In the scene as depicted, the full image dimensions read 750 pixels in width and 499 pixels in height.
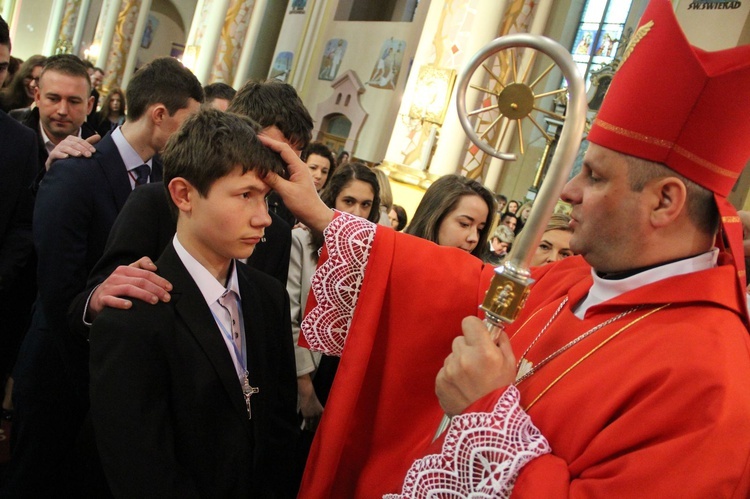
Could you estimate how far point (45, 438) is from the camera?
7.76 feet

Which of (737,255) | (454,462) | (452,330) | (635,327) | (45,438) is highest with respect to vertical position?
(737,255)

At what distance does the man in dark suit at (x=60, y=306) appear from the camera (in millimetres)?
2281

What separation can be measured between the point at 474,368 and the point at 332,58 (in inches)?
672

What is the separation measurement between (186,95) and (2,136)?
2.59 ft

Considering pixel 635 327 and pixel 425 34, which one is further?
pixel 425 34

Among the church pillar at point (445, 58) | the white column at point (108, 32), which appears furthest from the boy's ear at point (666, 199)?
the white column at point (108, 32)

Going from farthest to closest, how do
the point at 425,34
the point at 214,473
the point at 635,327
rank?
the point at 425,34 < the point at 214,473 < the point at 635,327

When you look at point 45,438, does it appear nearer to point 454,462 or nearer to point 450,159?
point 454,462

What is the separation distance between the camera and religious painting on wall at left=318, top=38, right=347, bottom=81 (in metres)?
17.2

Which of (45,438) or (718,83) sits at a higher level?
(718,83)

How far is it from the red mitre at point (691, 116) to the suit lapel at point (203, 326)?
1069 mm

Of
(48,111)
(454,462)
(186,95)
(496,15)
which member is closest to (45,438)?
(186,95)

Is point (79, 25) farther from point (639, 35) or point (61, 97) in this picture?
point (639, 35)

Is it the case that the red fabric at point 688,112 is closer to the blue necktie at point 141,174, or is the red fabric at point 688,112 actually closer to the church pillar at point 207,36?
the blue necktie at point 141,174
